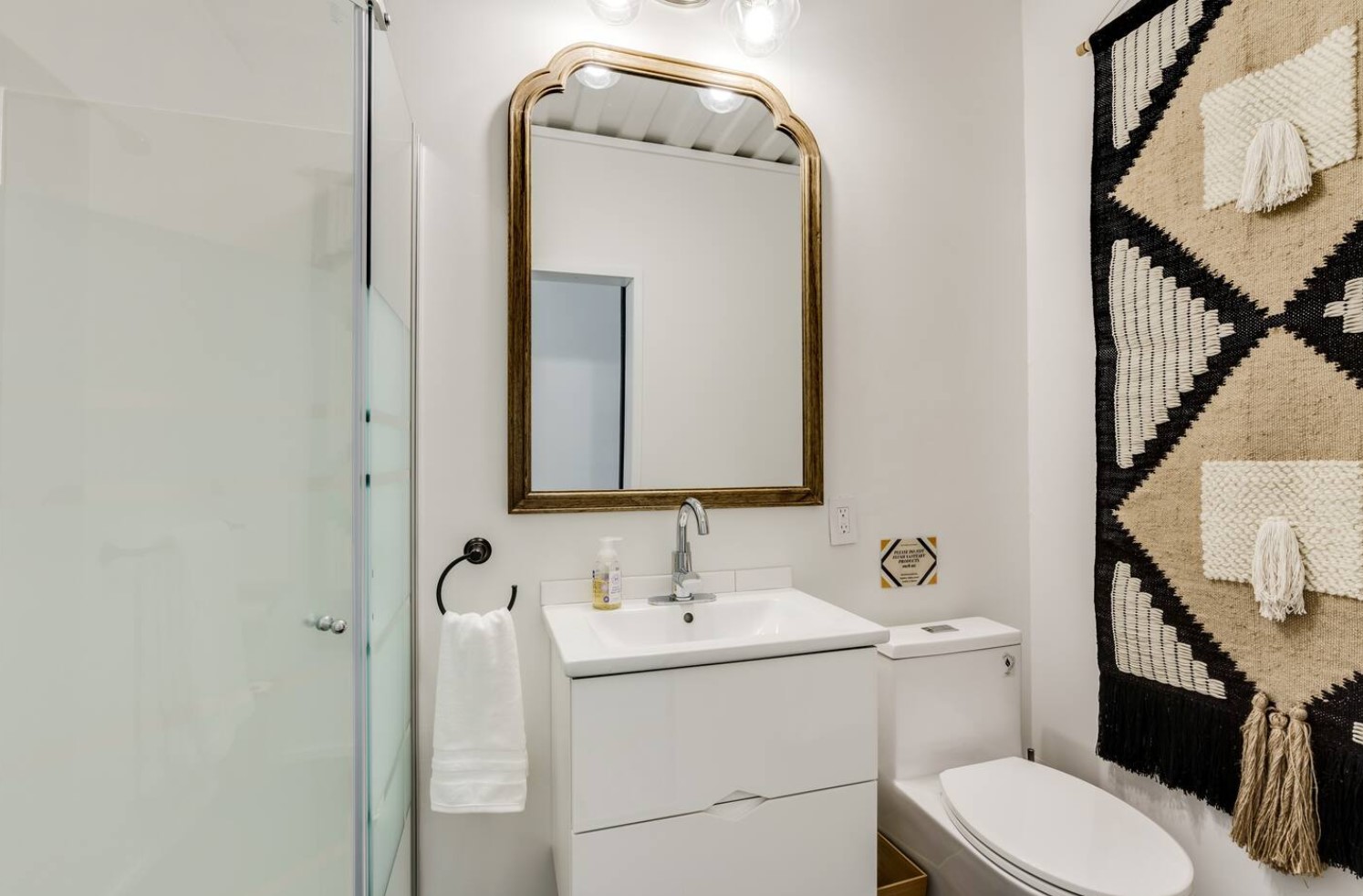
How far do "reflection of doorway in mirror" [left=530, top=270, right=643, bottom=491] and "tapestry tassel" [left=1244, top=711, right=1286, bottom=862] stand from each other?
125 centimetres

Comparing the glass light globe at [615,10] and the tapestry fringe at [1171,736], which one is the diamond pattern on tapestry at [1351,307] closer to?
the tapestry fringe at [1171,736]

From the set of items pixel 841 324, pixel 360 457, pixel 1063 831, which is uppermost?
pixel 841 324

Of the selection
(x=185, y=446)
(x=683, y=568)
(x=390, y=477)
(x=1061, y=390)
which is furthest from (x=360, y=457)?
(x=1061, y=390)

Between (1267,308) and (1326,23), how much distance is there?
47cm

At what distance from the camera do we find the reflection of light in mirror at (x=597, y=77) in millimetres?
1371

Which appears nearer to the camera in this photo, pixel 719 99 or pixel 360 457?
pixel 360 457

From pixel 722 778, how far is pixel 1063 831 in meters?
0.66

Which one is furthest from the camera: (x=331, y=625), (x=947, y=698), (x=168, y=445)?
(x=947, y=698)

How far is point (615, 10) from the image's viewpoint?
1315mm

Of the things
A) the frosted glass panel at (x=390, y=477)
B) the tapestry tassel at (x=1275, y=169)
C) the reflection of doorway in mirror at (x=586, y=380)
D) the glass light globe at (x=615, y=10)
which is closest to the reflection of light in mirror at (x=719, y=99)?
the glass light globe at (x=615, y=10)

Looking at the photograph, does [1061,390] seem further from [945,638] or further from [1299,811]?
[1299,811]

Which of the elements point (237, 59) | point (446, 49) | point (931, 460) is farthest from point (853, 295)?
point (237, 59)

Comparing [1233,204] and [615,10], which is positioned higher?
[615,10]

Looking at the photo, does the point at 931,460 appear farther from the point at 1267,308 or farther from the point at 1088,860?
the point at 1088,860
